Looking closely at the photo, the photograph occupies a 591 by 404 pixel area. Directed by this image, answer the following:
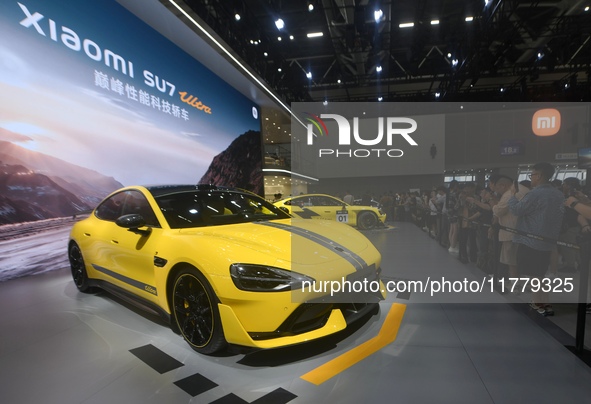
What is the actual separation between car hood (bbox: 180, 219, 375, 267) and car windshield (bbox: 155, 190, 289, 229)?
0.16 meters

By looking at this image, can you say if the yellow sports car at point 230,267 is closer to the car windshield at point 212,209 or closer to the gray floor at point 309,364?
the car windshield at point 212,209

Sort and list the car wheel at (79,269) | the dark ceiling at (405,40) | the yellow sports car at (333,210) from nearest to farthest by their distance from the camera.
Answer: the car wheel at (79,269)
the dark ceiling at (405,40)
the yellow sports car at (333,210)

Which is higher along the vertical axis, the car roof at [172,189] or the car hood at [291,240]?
the car roof at [172,189]

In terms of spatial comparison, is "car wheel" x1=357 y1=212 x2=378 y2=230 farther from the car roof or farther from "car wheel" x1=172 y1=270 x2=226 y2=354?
"car wheel" x1=172 y1=270 x2=226 y2=354

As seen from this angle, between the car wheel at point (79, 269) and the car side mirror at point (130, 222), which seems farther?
the car wheel at point (79, 269)

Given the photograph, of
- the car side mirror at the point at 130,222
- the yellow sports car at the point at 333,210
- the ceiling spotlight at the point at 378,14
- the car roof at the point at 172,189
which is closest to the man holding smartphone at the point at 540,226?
the car roof at the point at 172,189

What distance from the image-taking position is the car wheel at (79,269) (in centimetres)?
340

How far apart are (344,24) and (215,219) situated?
6.37 m

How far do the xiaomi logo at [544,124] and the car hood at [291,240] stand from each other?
14.4 meters

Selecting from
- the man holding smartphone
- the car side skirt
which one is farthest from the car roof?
the man holding smartphone

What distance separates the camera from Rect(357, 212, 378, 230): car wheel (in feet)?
27.3

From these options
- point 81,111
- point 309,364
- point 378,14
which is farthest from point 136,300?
point 378,14

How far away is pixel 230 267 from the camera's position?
1.95m

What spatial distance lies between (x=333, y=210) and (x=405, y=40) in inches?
208
